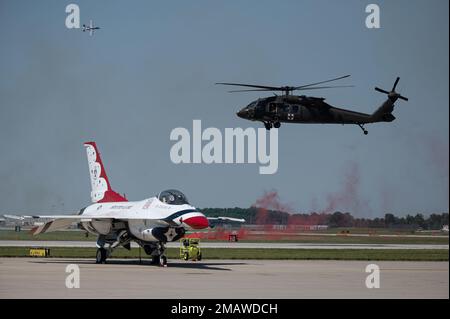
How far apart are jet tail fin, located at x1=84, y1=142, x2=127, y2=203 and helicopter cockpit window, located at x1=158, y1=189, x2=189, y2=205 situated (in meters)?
7.01

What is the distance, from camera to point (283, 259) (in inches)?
1836

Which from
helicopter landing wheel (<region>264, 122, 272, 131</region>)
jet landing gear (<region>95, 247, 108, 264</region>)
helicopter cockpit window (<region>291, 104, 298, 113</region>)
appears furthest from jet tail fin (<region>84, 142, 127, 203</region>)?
helicopter cockpit window (<region>291, 104, 298, 113</region>)

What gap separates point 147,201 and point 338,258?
13.8 m

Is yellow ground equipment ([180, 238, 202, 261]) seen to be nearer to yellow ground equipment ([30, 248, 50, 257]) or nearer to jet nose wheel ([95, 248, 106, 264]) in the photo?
jet nose wheel ([95, 248, 106, 264])

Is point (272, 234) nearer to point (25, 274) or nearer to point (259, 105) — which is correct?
point (259, 105)

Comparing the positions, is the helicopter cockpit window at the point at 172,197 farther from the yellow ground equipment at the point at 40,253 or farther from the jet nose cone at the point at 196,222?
the yellow ground equipment at the point at 40,253

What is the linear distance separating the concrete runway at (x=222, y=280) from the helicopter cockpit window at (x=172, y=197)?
123 inches

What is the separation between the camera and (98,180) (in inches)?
1857

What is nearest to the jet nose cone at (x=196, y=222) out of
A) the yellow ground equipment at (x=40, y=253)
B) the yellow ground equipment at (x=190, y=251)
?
the yellow ground equipment at (x=190, y=251)

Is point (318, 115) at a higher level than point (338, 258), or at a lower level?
higher

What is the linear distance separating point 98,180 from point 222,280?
19.0m

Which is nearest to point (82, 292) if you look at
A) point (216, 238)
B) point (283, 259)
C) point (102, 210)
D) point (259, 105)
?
point (102, 210)
